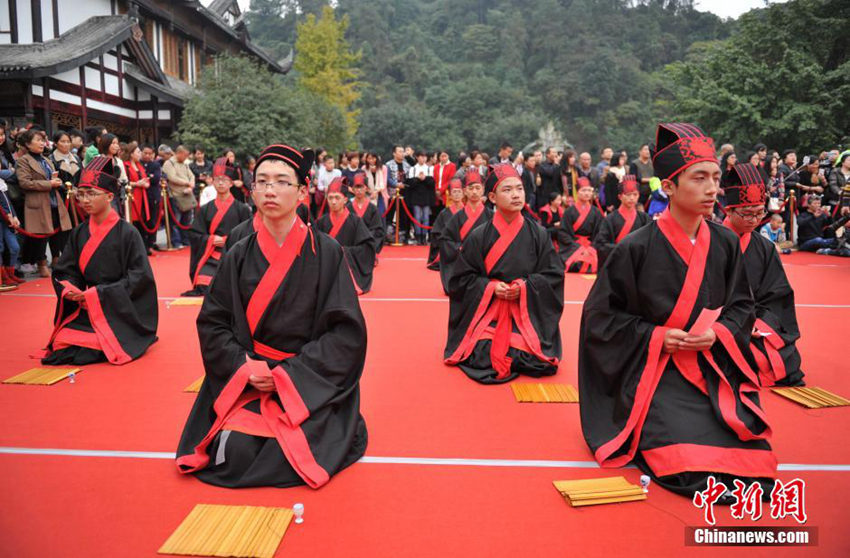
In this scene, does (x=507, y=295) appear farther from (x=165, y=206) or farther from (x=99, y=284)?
(x=165, y=206)

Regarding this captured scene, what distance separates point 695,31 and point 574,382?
195 feet

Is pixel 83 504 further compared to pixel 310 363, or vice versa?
pixel 310 363

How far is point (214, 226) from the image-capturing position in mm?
7852

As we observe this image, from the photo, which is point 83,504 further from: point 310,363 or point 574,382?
point 574,382

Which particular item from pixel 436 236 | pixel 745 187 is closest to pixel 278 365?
pixel 745 187

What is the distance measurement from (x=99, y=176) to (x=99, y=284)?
851 millimetres

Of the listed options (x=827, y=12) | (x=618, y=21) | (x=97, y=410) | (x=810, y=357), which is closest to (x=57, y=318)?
(x=97, y=410)

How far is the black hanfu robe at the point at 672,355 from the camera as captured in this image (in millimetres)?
3258

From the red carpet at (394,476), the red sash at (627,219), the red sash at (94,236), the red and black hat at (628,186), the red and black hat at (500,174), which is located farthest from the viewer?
the red and black hat at (628,186)

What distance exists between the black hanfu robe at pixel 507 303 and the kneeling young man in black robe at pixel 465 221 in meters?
3.07

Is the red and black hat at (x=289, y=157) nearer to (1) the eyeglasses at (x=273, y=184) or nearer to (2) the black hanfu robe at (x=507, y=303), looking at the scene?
(1) the eyeglasses at (x=273, y=184)

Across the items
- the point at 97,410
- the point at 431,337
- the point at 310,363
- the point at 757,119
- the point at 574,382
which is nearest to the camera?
the point at 310,363

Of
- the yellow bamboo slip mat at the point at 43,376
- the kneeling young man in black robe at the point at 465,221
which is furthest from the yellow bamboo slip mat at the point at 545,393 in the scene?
the kneeling young man in black robe at the point at 465,221

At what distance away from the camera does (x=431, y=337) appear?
20.7ft
